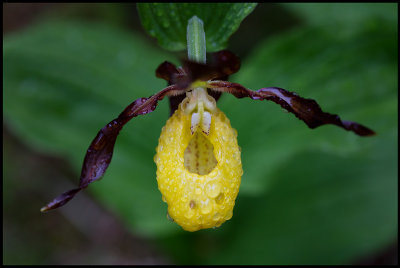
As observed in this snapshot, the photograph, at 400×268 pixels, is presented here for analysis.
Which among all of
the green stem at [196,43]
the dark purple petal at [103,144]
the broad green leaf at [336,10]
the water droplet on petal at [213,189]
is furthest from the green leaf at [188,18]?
the broad green leaf at [336,10]

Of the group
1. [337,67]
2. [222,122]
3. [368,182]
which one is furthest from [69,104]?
[368,182]

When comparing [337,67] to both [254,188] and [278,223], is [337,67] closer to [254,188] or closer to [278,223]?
[254,188]

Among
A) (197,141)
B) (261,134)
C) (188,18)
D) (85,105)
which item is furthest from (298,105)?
(85,105)

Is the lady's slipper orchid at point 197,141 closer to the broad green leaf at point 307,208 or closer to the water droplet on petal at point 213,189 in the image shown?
the water droplet on petal at point 213,189

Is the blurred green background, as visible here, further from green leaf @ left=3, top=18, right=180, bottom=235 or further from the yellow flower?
the yellow flower

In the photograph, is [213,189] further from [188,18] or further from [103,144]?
[188,18]

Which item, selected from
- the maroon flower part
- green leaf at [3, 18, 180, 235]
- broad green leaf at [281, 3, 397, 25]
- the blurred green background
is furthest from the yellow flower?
broad green leaf at [281, 3, 397, 25]

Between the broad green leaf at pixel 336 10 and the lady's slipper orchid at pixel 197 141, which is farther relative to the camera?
the broad green leaf at pixel 336 10
